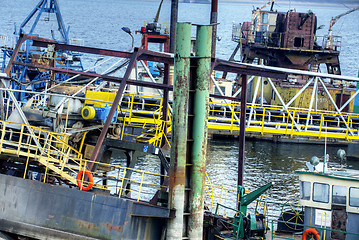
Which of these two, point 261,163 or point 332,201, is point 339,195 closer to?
point 332,201

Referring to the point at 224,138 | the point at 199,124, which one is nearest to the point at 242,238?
the point at 199,124

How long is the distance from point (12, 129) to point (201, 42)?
30.6ft

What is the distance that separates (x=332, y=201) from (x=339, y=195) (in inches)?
12.2

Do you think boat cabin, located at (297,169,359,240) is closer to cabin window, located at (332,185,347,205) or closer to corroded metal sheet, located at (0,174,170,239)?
cabin window, located at (332,185,347,205)

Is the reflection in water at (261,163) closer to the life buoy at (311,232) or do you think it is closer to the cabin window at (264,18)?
the life buoy at (311,232)

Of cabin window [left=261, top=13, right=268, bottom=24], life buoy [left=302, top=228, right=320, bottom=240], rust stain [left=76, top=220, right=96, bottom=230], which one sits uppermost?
cabin window [left=261, top=13, right=268, bottom=24]

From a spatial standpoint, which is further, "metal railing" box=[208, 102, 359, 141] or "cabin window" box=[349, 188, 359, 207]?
"metal railing" box=[208, 102, 359, 141]

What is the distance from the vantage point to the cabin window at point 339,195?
20812mm

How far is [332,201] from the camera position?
21.0 metres

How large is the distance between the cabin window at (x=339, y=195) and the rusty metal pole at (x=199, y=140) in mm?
4897

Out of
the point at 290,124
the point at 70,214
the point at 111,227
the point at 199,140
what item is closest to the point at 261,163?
the point at 290,124

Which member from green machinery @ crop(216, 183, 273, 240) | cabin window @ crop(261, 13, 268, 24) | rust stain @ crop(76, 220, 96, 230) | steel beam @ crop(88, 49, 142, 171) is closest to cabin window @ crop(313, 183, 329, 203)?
green machinery @ crop(216, 183, 273, 240)

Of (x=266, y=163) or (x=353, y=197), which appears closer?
(x=353, y=197)

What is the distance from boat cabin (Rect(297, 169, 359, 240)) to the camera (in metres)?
20.7
